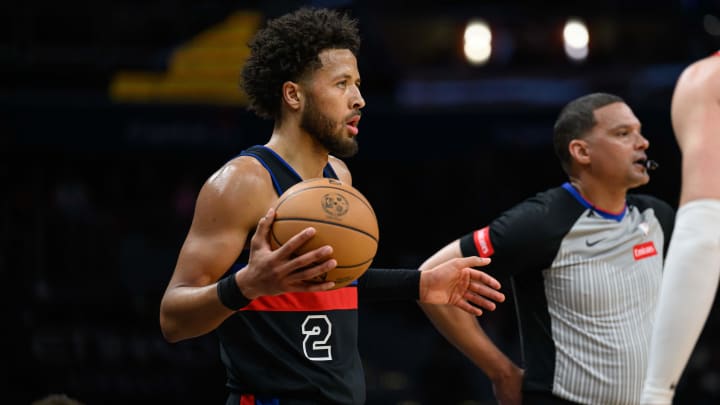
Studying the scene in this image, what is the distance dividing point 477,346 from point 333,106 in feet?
4.80

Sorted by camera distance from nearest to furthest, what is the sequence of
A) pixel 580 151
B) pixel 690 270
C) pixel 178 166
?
pixel 690 270 < pixel 580 151 < pixel 178 166

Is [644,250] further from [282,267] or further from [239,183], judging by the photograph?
[282,267]

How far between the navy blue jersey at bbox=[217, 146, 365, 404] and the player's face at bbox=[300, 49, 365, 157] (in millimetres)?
285

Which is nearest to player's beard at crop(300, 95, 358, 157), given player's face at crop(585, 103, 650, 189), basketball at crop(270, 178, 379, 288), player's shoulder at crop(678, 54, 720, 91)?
basketball at crop(270, 178, 379, 288)

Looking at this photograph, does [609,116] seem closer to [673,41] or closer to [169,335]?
[169,335]

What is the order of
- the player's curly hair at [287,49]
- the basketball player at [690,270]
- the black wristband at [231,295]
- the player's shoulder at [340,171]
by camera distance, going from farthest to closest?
the player's shoulder at [340,171]
the player's curly hair at [287,49]
the black wristband at [231,295]
the basketball player at [690,270]

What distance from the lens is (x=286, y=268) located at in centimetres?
291

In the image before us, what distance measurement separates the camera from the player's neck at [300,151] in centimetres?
372

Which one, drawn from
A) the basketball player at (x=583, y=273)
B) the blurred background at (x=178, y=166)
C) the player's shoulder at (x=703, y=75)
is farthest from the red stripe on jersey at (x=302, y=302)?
the blurred background at (x=178, y=166)

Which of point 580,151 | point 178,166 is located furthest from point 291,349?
point 178,166

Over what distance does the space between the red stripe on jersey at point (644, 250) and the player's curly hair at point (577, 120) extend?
0.53 meters

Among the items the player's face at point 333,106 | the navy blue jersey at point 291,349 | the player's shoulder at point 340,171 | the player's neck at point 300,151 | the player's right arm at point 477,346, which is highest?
the player's face at point 333,106

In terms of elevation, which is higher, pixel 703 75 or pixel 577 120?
pixel 703 75

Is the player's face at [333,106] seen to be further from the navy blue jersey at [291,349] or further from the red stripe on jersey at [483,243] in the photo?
the red stripe on jersey at [483,243]
